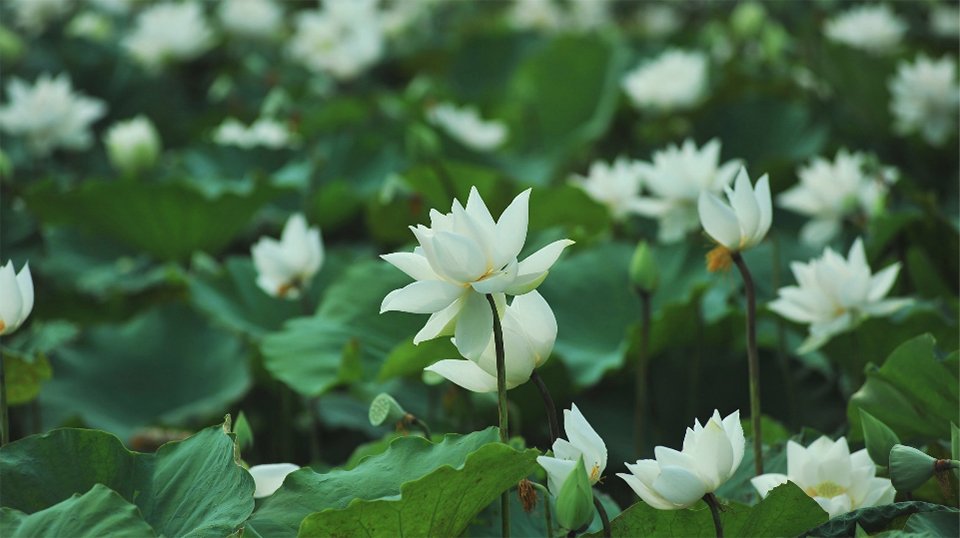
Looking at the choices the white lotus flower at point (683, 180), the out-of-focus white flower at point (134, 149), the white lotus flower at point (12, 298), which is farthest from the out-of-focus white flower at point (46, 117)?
the white lotus flower at point (12, 298)

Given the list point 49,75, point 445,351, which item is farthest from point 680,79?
point 49,75

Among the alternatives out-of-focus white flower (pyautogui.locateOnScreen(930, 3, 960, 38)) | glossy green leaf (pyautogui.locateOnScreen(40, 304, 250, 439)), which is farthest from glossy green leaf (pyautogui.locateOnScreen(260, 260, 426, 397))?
out-of-focus white flower (pyautogui.locateOnScreen(930, 3, 960, 38))

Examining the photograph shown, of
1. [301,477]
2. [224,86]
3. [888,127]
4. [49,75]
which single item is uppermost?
[49,75]

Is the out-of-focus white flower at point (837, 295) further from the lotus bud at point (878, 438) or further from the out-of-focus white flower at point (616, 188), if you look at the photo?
the out-of-focus white flower at point (616, 188)

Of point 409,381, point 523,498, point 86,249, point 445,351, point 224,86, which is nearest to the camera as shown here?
point 523,498

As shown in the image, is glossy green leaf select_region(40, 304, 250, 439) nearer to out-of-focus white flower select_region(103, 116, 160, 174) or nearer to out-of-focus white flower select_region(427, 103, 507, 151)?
out-of-focus white flower select_region(103, 116, 160, 174)

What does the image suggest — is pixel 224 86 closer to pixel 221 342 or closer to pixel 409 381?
pixel 221 342
